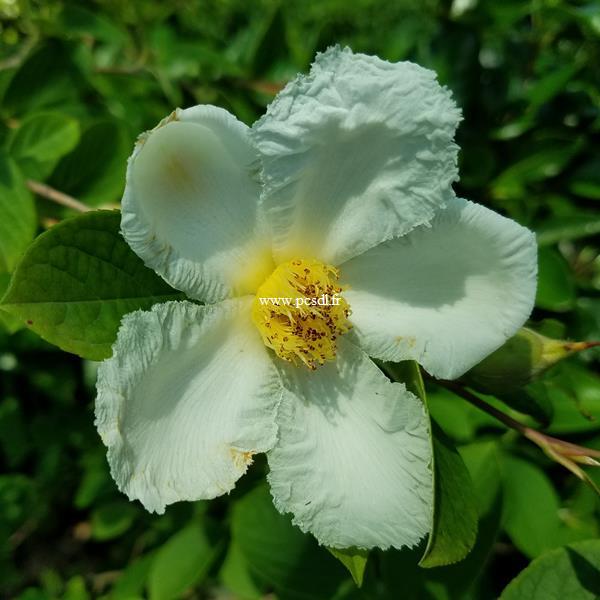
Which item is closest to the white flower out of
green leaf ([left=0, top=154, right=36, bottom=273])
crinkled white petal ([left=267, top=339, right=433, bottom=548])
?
crinkled white petal ([left=267, top=339, right=433, bottom=548])

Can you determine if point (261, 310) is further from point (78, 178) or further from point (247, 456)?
point (78, 178)

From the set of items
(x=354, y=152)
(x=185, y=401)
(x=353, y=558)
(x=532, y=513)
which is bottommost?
(x=532, y=513)

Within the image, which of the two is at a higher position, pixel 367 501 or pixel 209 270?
pixel 209 270

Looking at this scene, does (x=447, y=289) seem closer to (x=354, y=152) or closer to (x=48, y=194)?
(x=354, y=152)

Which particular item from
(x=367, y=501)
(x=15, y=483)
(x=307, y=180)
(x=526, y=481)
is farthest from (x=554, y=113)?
(x=15, y=483)

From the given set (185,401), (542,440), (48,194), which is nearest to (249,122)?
(48,194)

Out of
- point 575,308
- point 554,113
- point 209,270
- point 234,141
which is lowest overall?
point 575,308

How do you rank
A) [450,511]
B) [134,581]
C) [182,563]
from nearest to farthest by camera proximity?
[450,511]
[182,563]
[134,581]
